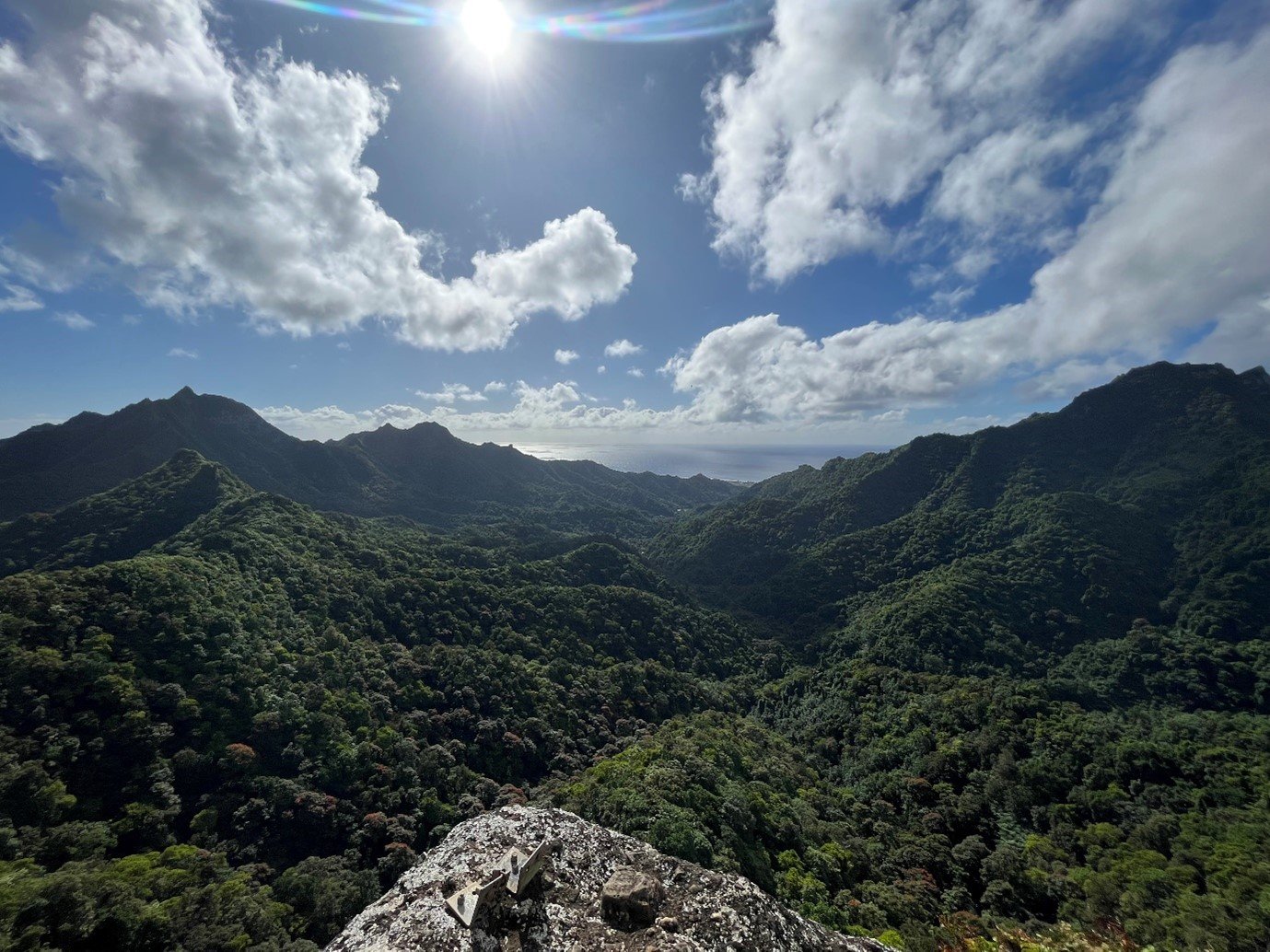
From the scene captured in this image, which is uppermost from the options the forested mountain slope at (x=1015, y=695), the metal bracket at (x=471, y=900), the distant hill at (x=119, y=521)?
the distant hill at (x=119, y=521)

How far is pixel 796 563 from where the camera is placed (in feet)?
338

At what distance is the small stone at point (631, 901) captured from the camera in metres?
9.05

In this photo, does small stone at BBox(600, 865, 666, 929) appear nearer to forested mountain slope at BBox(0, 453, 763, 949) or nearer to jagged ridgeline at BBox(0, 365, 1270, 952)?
jagged ridgeline at BBox(0, 365, 1270, 952)

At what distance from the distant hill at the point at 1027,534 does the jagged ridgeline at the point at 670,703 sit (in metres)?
0.79

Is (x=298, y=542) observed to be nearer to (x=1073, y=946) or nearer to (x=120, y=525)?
(x=120, y=525)

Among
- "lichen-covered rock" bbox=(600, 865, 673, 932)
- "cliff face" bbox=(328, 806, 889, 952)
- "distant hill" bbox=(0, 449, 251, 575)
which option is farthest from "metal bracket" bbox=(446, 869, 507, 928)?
"distant hill" bbox=(0, 449, 251, 575)

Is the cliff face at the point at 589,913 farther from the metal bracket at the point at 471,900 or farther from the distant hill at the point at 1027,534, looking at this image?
the distant hill at the point at 1027,534

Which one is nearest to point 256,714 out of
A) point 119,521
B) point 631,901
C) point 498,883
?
point 498,883

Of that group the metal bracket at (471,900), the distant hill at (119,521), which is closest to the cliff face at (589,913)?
the metal bracket at (471,900)

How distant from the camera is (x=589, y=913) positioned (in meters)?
9.27

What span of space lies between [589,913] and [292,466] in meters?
175

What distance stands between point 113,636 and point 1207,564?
136m

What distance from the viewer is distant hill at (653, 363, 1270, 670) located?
66.4m

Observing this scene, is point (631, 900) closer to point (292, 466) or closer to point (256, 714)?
point (256, 714)
